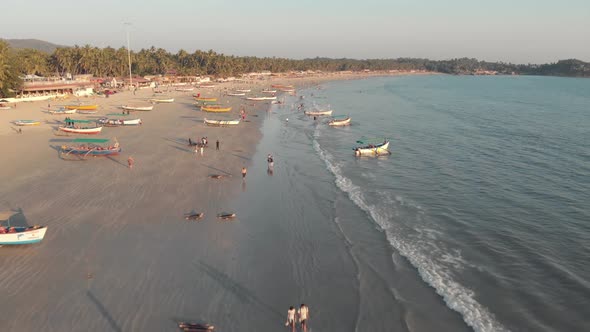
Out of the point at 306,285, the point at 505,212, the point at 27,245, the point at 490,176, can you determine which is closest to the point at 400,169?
the point at 490,176

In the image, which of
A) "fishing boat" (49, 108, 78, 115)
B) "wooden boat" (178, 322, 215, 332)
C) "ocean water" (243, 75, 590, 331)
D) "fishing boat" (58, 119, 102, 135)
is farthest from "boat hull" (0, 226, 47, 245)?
"fishing boat" (49, 108, 78, 115)

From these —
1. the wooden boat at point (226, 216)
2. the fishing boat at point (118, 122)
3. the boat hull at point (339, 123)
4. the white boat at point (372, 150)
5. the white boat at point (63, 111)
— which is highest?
the white boat at point (63, 111)

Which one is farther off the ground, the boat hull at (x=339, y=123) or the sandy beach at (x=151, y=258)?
the boat hull at (x=339, y=123)

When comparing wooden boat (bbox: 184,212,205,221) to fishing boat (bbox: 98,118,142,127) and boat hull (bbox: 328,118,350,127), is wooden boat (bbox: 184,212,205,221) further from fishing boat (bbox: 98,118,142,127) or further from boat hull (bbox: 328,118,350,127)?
boat hull (bbox: 328,118,350,127)

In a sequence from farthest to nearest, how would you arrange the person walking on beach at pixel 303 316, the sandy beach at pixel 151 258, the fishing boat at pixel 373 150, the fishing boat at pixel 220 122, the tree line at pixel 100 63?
the tree line at pixel 100 63 → the fishing boat at pixel 220 122 → the fishing boat at pixel 373 150 → the sandy beach at pixel 151 258 → the person walking on beach at pixel 303 316

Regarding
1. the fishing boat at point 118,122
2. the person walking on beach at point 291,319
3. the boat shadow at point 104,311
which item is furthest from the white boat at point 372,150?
the boat shadow at point 104,311

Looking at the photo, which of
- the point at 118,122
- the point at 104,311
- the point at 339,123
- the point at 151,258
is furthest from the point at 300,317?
the point at 339,123

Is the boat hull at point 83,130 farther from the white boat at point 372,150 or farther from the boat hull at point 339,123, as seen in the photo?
the boat hull at point 339,123
